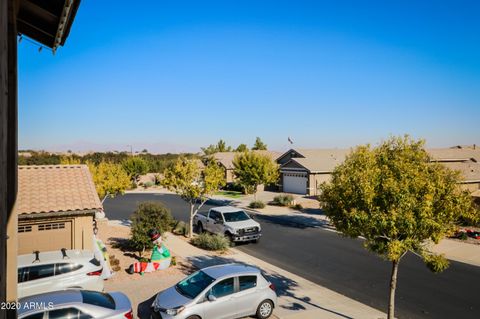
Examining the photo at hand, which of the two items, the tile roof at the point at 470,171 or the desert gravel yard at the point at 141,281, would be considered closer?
the desert gravel yard at the point at 141,281

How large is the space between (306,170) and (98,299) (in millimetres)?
34174

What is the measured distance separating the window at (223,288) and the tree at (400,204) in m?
3.52

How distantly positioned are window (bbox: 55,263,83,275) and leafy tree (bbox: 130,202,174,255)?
521 centimetres

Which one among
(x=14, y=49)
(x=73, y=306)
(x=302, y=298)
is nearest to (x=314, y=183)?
(x=302, y=298)

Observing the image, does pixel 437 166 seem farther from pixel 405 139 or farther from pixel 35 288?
pixel 35 288

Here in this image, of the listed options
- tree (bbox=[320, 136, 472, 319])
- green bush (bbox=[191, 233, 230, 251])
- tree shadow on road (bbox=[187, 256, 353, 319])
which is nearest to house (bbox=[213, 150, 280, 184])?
green bush (bbox=[191, 233, 230, 251])

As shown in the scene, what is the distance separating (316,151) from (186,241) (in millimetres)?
33197

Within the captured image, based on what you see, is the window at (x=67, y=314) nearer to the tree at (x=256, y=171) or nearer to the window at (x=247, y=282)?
the window at (x=247, y=282)

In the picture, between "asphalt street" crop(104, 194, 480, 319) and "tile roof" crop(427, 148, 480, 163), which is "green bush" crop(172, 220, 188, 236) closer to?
"asphalt street" crop(104, 194, 480, 319)

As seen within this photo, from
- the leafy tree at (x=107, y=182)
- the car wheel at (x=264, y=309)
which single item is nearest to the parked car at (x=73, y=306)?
the car wheel at (x=264, y=309)

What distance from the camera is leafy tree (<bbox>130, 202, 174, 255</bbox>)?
16375mm

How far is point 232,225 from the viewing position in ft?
63.3

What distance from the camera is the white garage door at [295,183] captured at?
41.6 meters

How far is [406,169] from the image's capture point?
30.3 feet
